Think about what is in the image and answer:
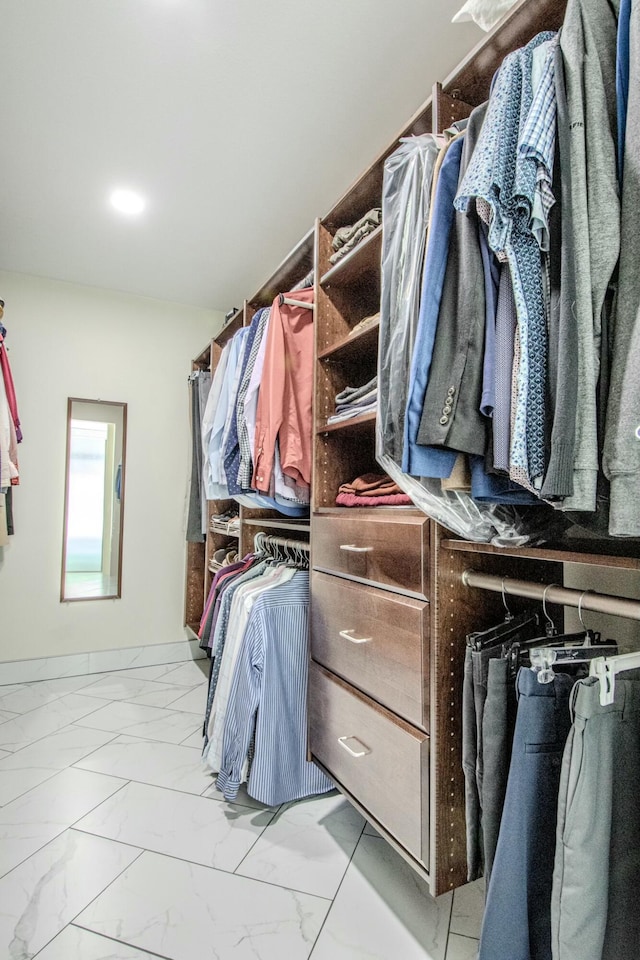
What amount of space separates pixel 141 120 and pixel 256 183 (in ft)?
1.75

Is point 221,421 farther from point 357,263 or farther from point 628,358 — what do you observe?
point 628,358

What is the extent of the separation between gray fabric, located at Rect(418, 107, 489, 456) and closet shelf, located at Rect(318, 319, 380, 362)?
19.9 inches

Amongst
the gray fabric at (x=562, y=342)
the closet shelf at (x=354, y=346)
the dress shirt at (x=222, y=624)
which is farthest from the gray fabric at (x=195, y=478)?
the gray fabric at (x=562, y=342)

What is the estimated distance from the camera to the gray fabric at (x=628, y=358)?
0.61m

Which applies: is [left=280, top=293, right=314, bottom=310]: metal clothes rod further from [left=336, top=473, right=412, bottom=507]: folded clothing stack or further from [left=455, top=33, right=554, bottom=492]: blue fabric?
[left=455, top=33, right=554, bottom=492]: blue fabric

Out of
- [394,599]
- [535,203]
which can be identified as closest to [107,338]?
[394,599]

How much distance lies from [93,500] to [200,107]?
7.65ft

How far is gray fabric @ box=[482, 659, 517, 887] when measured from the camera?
93 cm

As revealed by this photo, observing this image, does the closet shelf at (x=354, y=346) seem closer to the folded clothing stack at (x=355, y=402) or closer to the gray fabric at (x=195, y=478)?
the folded clothing stack at (x=355, y=402)

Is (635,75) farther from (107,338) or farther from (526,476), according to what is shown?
(107,338)

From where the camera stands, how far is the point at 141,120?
1862 millimetres

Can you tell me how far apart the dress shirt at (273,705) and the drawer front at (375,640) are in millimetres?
133

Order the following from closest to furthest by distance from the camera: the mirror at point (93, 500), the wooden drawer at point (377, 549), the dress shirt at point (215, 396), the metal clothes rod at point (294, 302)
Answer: the wooden drawer at point (377, 549) → the metal clothes rod at point (294, 302) → the dress shirt at point (215, 396) → the mirror at point (93, 500)

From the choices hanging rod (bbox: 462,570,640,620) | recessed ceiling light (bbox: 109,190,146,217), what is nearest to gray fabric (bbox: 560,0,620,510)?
hanging rod (bbox: 462,570,640,620)
